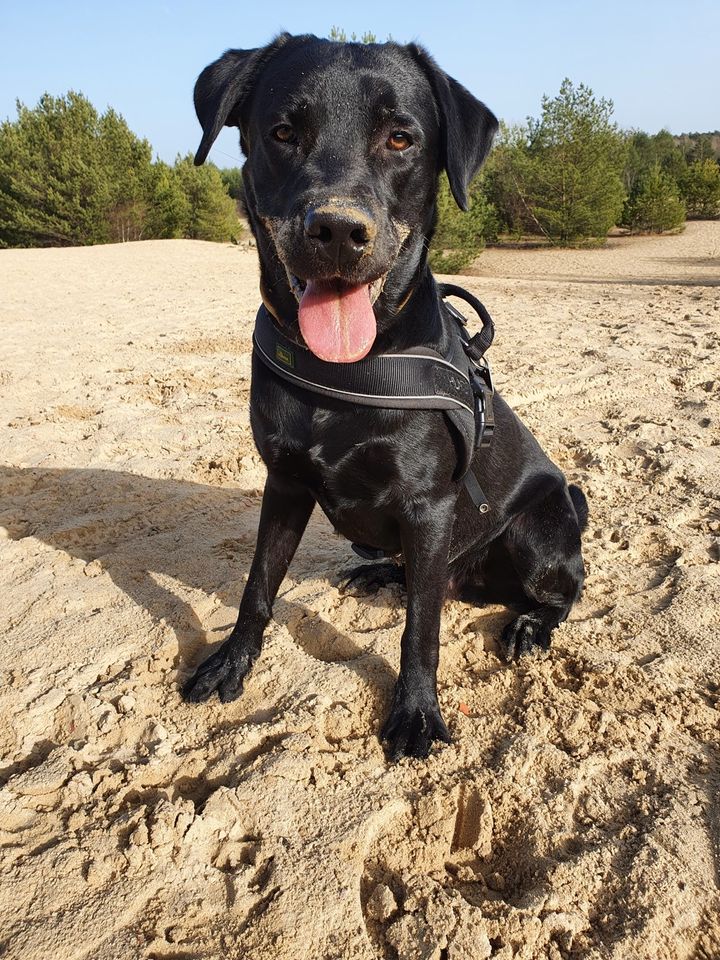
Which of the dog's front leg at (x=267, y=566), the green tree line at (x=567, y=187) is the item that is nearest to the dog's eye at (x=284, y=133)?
the dog's front leg at (x=267, y=566)

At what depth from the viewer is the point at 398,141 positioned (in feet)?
7.18

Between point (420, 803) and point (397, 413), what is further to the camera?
point (397, 413)

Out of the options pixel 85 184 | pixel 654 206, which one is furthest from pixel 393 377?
pixel 654 206

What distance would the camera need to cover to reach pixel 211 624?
2.84 metres

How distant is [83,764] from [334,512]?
109 cm

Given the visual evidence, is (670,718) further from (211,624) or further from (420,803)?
(211,624)

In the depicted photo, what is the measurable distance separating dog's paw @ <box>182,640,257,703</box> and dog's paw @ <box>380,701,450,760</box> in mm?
546

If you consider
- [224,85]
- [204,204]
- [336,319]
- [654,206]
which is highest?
[224,85]

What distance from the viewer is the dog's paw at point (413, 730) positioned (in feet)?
7.10

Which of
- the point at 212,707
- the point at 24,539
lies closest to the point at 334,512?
the point at 212,707

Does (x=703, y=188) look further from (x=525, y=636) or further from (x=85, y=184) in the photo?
(x=525, y=636)

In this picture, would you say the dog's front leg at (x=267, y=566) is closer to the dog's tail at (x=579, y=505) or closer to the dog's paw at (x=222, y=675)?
the dog's paw at (x=222, y=675)

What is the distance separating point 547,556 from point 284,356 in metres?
1.34

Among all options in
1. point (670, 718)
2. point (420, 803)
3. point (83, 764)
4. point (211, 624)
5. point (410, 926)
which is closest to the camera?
point (410, 926)
